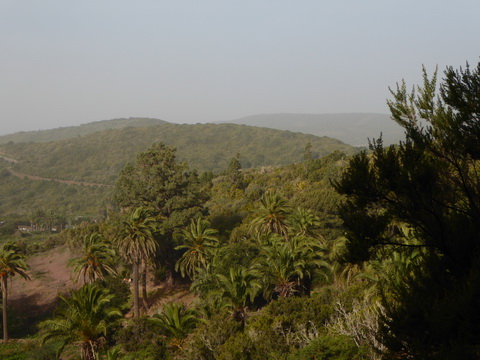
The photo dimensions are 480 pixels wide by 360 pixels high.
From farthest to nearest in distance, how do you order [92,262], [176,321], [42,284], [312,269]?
[42,284]
[92,262]
[312,269]
[176,321]

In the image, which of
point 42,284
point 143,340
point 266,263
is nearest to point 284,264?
point 266,263

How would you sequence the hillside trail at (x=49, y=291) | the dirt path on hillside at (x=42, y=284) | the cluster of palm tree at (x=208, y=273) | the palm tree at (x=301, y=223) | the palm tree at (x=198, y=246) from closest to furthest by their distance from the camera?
the cluster of palm tree at (x=208, y=273) → the palm tree at (x=301, y=223) → the palm tree at (x=198, y=246) → the hillside trail at (x=49, y=291) → the dirt path on hillside at (x=42, y=284)

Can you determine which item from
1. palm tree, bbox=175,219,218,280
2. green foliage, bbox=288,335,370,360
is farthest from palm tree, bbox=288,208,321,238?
green foliage, bbox=288,335,370,360

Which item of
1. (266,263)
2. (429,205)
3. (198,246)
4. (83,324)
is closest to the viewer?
(429,205)

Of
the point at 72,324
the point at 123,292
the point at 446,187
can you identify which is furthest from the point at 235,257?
the point at 446,187

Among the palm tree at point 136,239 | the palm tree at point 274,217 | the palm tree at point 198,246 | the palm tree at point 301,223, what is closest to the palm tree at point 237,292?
the palm tree at point 274,217

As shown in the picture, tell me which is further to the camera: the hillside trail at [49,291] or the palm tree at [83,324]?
the hillside trail at [49,291]

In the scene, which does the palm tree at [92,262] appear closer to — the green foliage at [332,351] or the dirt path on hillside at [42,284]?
the dirt path on hillside at [42,284]

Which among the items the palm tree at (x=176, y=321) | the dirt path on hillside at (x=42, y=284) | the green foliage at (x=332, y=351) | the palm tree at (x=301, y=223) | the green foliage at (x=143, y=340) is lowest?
the dirt path on hillside at (x=42, y=284)

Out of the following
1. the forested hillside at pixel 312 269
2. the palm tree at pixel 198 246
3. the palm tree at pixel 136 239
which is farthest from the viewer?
the palm tree at pixel 198 246

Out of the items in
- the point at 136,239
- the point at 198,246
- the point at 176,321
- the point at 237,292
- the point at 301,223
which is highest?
the point at 301,223

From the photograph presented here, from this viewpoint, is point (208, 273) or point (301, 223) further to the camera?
point (301, 223)

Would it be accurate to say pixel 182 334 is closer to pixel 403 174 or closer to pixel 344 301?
pixel 344 301

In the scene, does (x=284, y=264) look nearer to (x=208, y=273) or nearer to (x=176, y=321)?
(x=208, y=273)
